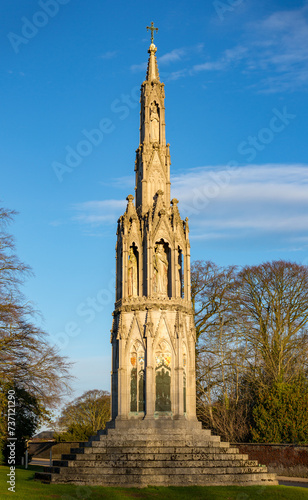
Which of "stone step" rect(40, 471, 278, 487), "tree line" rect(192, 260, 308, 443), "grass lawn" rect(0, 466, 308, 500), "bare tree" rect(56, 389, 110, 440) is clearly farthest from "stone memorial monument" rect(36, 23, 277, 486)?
"bare tree" rect(56, 389, 110, 440)

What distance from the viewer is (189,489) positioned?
60.4 ft

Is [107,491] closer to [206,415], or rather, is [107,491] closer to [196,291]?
[206,415]

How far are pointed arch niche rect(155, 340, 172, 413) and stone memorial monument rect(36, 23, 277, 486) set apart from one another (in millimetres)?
39

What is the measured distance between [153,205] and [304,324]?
19313 mm

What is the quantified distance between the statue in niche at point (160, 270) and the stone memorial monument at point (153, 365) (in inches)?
1.7

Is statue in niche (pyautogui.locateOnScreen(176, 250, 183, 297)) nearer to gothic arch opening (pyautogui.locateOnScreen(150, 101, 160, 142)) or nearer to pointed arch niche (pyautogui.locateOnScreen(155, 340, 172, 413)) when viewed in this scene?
pointed arch niche (pyautogui.locateOnScreen(155, 340, 172, 413))

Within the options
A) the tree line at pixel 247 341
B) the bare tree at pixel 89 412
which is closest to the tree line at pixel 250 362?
the tree line at pixel 247 341

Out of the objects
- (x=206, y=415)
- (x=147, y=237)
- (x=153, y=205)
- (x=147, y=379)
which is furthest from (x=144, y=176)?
(x=206, y=415)

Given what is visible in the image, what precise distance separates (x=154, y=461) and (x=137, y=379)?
3.75 metres

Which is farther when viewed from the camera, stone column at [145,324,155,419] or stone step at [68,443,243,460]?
stone column at [145,324,155,419]

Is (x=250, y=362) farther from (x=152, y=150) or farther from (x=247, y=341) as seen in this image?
(x=152, y=150)

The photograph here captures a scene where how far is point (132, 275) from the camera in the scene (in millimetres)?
25172

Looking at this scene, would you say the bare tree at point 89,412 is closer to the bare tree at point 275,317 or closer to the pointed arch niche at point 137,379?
the bare tree at point 275,317

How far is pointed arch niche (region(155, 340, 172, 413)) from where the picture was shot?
22.7 m
